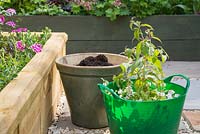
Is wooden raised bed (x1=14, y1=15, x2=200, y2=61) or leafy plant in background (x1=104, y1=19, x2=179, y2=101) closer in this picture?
leafy plant in background (x1=104, y1=19, x2=179, y2=101)

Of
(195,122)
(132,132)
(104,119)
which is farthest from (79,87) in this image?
(195,122)

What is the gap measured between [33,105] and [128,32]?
2.75m

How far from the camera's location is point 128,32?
4.82 metres

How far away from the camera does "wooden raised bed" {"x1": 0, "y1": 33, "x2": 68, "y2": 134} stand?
5.75 feet

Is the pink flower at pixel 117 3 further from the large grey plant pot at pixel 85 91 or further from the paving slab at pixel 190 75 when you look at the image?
the large grey plant pot at pixel 85 91

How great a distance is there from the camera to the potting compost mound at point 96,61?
9.39 feet

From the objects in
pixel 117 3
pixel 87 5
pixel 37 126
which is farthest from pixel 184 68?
pixel 37 126

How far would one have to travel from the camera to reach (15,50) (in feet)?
9.33

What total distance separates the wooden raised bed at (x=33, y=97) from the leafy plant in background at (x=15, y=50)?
0.06 m

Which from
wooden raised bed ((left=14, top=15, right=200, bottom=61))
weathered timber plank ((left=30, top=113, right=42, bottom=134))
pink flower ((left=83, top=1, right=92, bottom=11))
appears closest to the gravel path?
weathered timber plank ((left=30, top=113, right=42, bottom=134))

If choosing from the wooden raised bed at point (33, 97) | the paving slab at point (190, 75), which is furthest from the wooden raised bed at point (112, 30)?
the wooden raised bed at point (33, 97)

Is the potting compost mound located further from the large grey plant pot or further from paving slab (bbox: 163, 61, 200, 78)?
paving slab (bbox: 163, 61, 200, 78)

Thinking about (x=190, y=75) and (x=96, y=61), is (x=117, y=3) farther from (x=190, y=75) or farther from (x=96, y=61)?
(x=96, y=61)

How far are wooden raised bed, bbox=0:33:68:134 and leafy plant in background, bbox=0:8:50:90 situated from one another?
0.06 meters
